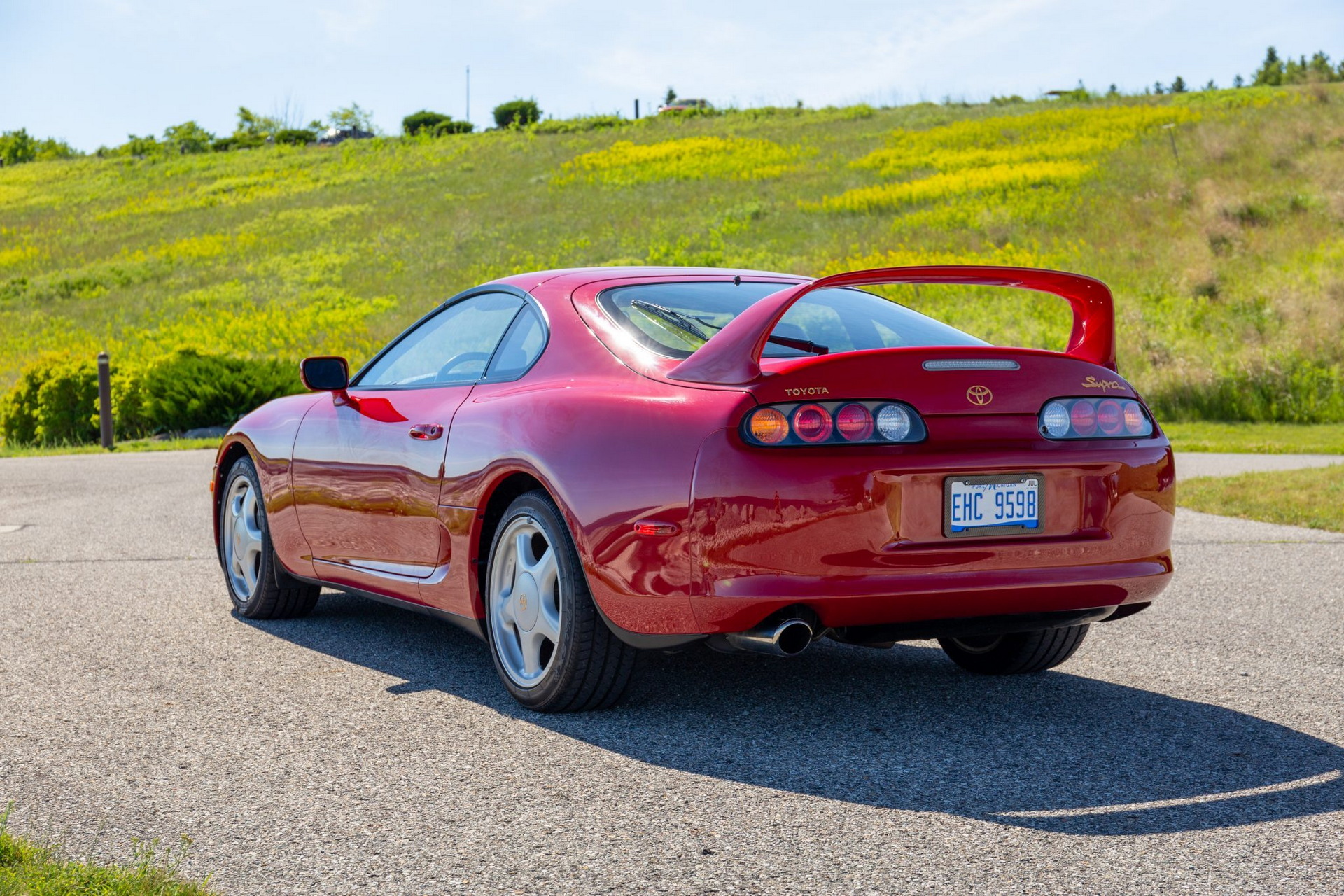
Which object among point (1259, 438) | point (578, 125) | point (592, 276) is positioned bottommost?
point (1259, 438)

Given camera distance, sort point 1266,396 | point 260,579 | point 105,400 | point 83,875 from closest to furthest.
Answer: point 83,875
point 260,579
point 105,400
point 1266,396

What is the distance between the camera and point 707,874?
300 centimetres

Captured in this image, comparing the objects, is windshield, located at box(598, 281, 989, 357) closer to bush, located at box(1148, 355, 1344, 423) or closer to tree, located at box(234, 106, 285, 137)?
bush, located at box(1148, 355, 1344, 423)

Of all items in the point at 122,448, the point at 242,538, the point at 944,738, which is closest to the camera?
the point at 944,738

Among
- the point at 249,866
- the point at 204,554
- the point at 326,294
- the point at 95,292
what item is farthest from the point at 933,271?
the point at 95,292

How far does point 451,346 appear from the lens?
531 centimetres


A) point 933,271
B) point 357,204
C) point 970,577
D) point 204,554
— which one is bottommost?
point 204,554

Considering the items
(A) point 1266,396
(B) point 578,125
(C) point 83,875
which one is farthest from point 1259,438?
(B) point 578,125

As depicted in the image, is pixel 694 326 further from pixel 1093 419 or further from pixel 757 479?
pixel 1093 419

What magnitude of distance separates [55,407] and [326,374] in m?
15.9

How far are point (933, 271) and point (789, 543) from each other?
102 centimetres

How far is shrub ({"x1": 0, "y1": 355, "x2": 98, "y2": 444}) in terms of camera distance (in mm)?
19766

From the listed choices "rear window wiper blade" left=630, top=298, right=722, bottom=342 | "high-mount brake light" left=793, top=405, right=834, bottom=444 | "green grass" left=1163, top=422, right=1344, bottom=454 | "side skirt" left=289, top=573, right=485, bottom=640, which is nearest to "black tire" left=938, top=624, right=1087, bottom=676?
"high-mount brake light" left=793, top=405, right=834, bottom=444

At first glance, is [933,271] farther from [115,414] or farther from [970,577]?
[115,414]
